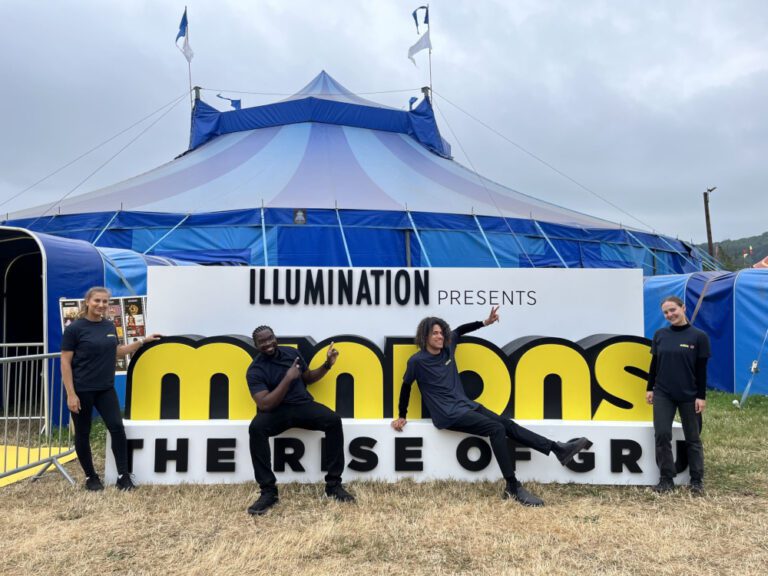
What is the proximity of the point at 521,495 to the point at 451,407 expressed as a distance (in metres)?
0.74

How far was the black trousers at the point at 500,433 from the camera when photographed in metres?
4.16

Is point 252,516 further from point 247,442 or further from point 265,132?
point 265,132

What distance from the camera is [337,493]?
4160 mm

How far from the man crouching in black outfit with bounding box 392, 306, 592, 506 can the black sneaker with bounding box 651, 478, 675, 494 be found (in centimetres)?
56

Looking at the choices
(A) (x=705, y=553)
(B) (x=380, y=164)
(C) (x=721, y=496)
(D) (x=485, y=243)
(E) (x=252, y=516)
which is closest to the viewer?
(A) (x=705, y=553)

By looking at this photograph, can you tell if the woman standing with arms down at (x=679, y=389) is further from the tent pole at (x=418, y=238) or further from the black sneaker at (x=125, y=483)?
the tent pole at (x=418, y=238)

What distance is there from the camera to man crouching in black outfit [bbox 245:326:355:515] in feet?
13.4

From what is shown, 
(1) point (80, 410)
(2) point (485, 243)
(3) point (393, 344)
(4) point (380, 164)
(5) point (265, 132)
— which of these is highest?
(5) point (265, 132)

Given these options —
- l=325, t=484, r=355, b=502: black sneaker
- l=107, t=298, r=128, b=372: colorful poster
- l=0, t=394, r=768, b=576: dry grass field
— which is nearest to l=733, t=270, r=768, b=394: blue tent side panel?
l=0, t=394, r=768, b=576: dry grass field

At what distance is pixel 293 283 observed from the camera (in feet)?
17.0

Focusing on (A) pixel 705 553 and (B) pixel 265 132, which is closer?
(A) pixel 705 553

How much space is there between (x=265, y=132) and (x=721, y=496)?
44.6 feet

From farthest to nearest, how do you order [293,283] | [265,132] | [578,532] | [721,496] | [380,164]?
[265,132] → [380,164] → [293,283] → [721,496] → [578,532]

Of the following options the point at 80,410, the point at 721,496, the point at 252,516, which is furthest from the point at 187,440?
A: the point at 721,496
